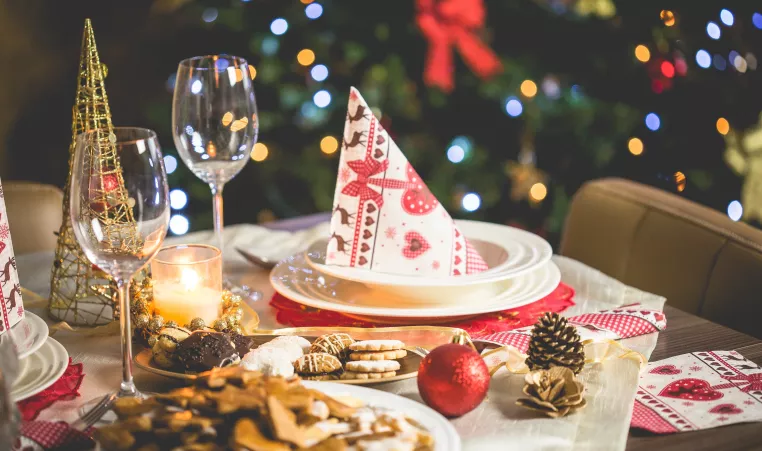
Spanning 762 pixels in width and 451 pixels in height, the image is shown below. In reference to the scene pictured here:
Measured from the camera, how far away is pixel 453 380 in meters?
0.78

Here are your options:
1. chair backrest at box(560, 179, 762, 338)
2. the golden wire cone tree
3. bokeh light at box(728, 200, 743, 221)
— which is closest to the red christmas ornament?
the golden wire cone tree

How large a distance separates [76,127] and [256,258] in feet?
1.13

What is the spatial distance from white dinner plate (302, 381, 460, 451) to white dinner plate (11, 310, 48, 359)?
272 mm

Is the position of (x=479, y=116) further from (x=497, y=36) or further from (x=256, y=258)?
(x=256, y=258)

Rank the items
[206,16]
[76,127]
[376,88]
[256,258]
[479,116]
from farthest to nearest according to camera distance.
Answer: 1. [479,116]
2. [376,88]
3. [206,16]
4. [256,258]
5. [76,127]

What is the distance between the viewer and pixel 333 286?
3.78 ft

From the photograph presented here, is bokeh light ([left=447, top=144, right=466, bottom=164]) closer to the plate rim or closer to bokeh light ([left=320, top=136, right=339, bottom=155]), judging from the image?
bokeh light ([left=320, top=136, right=339, bottom=155])

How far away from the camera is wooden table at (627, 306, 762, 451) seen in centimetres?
76

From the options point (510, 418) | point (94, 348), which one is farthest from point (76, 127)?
point (510, 418)

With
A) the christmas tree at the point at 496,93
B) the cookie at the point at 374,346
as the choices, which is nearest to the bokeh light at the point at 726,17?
the christmas tree at the point at 496,93

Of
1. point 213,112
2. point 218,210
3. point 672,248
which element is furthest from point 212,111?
point 672,248

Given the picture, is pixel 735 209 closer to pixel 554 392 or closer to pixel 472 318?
pixel 472 318

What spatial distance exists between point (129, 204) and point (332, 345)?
0.26 metres

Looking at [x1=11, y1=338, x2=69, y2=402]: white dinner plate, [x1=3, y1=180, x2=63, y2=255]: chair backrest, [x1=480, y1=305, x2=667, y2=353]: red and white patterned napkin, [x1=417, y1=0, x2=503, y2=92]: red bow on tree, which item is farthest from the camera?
[x1=417, y1=0, x2=503, y2=92]: red bow on tree
